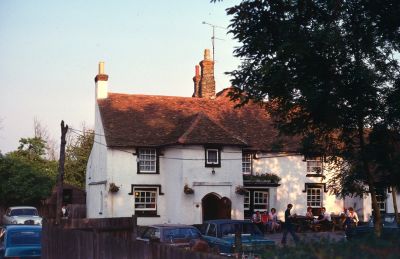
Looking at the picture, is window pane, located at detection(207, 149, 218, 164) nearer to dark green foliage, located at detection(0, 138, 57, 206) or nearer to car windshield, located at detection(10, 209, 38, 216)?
car windshield, located at detection(10, 209, 38, 216)

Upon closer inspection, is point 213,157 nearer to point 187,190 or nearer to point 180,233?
point 187,190

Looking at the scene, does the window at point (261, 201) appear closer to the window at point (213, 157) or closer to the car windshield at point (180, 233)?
the window at point (213, 157)

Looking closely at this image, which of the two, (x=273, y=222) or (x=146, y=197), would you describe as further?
(x=146, y=197)

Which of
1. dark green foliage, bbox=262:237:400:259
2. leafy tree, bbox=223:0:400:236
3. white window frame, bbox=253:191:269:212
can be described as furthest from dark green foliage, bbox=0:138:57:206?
dark green foliage, bbox=262:237:400:259

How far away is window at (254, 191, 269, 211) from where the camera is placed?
42.7m

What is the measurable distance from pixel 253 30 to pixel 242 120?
78.9ft

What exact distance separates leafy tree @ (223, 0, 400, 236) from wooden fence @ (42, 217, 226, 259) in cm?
609

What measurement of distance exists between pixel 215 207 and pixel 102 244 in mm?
26339

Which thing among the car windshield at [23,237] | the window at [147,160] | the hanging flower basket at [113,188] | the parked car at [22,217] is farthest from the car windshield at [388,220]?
the parked car at [22,217]

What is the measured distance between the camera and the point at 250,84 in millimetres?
22688

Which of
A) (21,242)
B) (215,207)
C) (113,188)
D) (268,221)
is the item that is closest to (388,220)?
(268,221)

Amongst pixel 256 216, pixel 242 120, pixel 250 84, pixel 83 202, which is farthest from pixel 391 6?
pixel 83 202

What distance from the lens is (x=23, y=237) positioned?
22859 mm

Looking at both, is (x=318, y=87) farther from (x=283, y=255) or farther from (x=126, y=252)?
(x=283, y=255)
